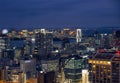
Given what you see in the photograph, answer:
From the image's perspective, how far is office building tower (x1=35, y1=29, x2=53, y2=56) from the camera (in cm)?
1653

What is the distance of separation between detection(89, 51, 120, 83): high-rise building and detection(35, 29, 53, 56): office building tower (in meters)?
8.27

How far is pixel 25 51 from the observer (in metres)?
16.4

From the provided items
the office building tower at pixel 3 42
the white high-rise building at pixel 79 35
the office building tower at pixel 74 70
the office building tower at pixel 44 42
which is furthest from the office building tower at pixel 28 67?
the white high-rise building at pixel 79 35

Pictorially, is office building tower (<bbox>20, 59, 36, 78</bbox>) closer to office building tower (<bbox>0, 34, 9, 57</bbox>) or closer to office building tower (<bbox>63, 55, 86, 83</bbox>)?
office building tower (<bbox>63, 55, 86, 83</bbox>)

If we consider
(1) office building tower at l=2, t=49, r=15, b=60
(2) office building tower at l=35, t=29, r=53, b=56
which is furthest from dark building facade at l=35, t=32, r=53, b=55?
(1) office building tower at l=2, t=49, r=15, b=60

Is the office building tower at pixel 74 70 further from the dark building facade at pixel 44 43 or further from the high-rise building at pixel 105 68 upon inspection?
the dark building facade at pixel 44 43

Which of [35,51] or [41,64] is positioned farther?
[35,51]

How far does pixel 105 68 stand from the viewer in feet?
24.6

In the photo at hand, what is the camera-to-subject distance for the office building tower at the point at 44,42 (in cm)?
1653

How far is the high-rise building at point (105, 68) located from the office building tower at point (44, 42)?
8.27 metres

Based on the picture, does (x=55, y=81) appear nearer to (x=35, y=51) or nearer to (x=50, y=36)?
(x=35, y=51)

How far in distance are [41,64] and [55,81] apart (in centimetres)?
315

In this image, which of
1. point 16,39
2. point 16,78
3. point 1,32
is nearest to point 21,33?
point 16,39

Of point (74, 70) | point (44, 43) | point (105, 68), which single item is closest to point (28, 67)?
point (74, 70)
